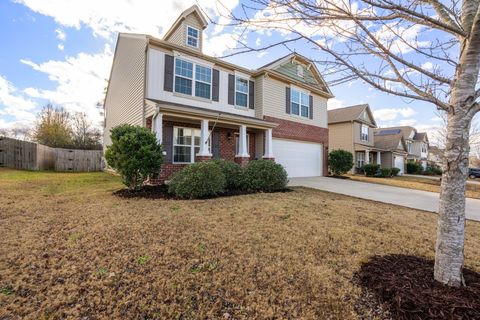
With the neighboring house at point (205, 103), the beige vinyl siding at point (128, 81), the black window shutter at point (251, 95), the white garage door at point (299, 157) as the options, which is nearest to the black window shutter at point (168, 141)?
the neighboring house at point (205, 103)

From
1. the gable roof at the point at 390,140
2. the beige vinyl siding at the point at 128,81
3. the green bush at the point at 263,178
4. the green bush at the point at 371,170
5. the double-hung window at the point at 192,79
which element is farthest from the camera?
the gable roof at the point at 390,140

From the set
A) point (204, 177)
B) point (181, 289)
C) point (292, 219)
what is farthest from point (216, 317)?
point (204, 177)

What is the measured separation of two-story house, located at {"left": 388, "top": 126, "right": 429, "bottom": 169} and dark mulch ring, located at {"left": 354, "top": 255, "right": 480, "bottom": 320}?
128 ft

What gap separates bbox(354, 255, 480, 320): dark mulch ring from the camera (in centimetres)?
190

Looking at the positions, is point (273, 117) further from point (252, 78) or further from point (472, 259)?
point (472, 259)

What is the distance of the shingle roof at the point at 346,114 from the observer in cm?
2217

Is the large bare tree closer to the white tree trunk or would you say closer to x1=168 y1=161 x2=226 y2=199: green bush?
the white tree trunk

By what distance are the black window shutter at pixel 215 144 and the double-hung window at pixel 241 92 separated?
7.29 ft

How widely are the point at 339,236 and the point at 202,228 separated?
244 centimetres

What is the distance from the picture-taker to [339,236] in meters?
3.92

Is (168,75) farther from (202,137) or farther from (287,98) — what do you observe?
(287,98)

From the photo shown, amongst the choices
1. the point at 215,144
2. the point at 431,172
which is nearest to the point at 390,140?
the point at 431,172

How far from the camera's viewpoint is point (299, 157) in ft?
47.7

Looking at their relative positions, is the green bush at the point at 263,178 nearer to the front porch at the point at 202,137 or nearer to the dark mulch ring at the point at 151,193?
the dark mulch ring at the point at 151,193
